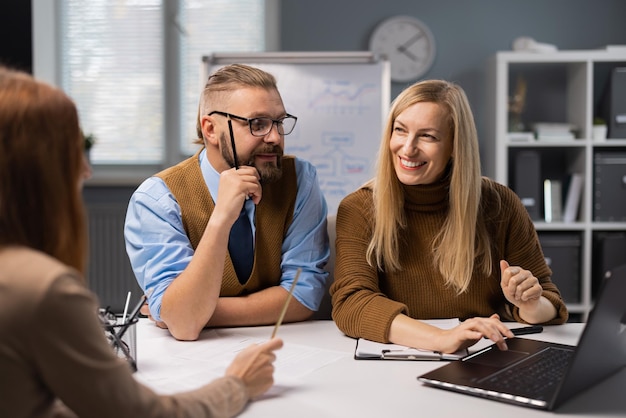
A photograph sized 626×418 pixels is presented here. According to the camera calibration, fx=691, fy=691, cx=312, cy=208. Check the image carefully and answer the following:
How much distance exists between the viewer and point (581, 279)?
378 centimetres

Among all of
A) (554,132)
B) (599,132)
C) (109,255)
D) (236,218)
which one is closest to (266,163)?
(236,218)

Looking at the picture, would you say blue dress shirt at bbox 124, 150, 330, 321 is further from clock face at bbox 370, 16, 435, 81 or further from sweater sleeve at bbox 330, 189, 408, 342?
clock face at bbox 370, 16, 435, 81

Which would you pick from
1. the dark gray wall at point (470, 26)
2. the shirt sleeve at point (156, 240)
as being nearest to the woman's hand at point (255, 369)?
the shirt sleeve at point (156, 240)

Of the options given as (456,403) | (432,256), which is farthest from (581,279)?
(456,403)

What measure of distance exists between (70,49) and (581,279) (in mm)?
3450

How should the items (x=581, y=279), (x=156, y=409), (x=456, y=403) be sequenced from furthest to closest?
1. (x=581, y=279)
2. (x=456, y=403)
3. (x=156, y=409)

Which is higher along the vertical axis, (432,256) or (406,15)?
(406,15)

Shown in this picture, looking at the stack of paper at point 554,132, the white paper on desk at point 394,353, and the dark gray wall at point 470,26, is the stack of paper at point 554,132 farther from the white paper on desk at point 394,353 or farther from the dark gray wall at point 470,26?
the white paper on desk at point 394,353

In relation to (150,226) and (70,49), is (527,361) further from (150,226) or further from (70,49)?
(70,49)

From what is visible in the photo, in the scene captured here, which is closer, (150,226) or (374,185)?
(150,226)

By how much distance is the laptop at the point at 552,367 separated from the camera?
103 cm

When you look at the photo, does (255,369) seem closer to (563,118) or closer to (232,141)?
(232,141)

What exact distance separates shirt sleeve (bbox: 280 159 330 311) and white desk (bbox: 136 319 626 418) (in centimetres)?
20

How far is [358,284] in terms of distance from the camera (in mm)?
1597
